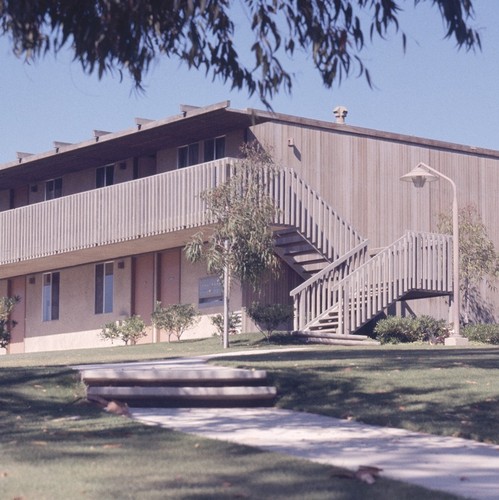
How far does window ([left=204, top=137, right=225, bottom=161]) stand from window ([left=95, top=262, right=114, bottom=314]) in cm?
526

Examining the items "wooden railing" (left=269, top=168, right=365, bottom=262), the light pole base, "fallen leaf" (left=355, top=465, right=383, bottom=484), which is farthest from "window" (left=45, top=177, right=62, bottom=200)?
"fallen leaf" (left=355, top=465, right=383, bottom=484)

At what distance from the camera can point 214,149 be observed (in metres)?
27.3

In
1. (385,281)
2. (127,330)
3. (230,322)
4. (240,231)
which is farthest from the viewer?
(127,330)

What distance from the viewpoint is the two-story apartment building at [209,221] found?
→ 79.4ft

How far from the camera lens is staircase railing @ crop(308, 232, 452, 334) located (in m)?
23.5

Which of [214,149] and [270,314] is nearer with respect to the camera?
[270,314]

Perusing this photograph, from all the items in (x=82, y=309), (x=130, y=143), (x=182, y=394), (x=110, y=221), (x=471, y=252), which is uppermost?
(x=130, y=143)

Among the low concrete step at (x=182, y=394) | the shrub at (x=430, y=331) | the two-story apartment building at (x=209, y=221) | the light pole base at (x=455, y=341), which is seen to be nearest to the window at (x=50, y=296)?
the two-story apartment building at (x=209, y=221)

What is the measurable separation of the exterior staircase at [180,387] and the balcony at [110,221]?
1119 cm

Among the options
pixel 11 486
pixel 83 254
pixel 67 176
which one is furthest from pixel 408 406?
pixel 67 176

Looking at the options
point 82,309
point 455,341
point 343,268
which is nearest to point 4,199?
point 82,309

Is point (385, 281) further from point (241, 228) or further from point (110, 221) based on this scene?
point (110, 221)

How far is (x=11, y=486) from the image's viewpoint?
735 cm

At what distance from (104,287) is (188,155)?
5.16 m
